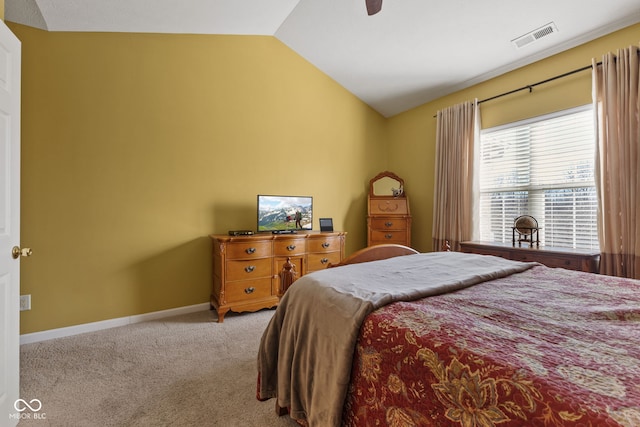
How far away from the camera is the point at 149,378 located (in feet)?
6.06

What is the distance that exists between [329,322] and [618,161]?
2836 millimetres

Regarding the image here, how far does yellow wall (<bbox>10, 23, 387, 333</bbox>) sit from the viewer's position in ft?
7.96

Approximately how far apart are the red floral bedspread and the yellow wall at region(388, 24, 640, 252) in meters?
2.38

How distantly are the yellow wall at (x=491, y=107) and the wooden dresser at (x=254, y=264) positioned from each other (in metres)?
1.61

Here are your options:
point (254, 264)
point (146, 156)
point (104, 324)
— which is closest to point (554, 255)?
point (254, 264)

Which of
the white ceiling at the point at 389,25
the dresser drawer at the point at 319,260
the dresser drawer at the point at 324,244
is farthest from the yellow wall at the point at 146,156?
the dresser drawer at the point at 319,260

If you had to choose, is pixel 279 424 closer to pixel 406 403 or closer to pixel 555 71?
pixel 406 403

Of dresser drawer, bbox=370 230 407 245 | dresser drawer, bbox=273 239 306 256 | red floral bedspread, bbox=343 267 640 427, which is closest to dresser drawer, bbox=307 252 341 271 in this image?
dresser drawer, bbox=273 239 306 256

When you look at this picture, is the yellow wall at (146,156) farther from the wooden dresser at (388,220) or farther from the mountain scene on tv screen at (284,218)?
the wooden dresser at (388,220)

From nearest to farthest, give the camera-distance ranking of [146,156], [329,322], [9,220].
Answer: [329,322]
[9,220]
[146,156]

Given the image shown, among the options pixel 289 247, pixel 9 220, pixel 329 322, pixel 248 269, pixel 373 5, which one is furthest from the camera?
pixel 289 247

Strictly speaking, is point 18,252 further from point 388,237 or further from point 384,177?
point 384,177

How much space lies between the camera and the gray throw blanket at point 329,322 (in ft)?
3.31

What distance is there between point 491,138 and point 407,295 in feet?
10.0
